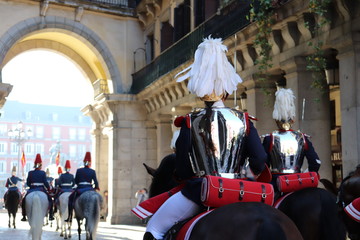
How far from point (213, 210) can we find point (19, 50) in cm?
2187

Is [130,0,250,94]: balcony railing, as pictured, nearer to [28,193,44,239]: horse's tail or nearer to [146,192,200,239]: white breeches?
[28,193,44,239]: horse's tail

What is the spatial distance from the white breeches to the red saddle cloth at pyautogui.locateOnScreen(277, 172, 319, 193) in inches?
92.3

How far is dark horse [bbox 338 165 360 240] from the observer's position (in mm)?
5418

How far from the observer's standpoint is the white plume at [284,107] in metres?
7.12

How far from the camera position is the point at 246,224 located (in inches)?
137

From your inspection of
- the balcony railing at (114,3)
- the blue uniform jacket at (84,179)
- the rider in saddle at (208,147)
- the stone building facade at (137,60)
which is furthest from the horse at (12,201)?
the rider in saddle at (208,147)

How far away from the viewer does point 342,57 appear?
1066 centimetres

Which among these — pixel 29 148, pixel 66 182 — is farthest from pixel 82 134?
pixel 66 182

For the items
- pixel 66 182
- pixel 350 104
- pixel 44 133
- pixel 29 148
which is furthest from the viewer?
pixel 44 133

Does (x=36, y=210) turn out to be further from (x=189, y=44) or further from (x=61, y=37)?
(x=61, y=37)

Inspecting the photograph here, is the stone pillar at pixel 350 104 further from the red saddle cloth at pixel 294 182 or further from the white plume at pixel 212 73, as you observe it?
the white plume at pixel 212 73

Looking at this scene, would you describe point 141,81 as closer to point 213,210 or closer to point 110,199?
point 110,199

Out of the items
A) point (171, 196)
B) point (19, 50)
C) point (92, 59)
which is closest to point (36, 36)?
point (19, 50)

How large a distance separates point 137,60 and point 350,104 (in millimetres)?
14685
